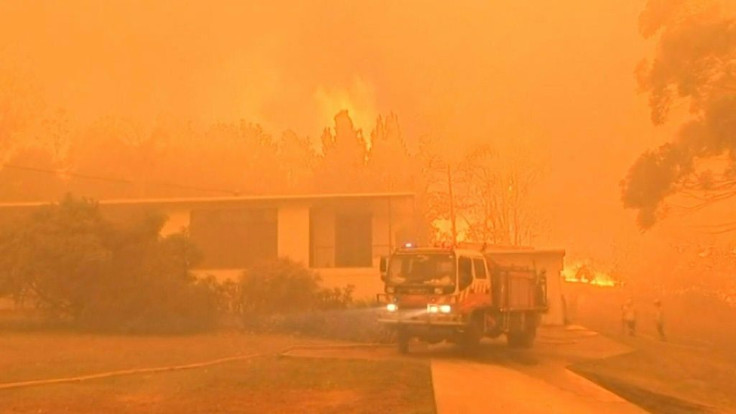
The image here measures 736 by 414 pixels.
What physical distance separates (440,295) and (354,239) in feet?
59.1

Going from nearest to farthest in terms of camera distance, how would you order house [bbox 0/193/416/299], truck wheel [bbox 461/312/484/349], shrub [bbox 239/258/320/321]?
truck wheel [bbox 461/312/484/349] → shrub [bbox 239/258/320/321] → house [bbox 0/193/416/299]

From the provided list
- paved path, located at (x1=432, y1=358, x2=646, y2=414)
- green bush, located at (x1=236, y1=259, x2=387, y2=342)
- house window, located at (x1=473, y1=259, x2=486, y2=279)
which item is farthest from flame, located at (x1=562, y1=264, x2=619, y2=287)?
paved path, located at (x1=432, y1=358, x2=646, y2=414)

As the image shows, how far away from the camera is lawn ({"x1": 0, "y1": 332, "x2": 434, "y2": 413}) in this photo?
482 inches

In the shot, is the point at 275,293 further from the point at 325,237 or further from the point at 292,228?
the point at 325,237

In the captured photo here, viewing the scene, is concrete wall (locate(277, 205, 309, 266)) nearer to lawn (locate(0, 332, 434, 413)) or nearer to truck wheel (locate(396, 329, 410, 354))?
lawn (locate(0, 332, 434, 413))

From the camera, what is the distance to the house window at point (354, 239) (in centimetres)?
3738

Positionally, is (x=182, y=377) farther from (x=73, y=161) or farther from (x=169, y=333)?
(x=73, y=161)

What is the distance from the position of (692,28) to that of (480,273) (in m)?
16.2

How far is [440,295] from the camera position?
65.8 feet

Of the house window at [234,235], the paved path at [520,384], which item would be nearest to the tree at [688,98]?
the paved path at [520,384]

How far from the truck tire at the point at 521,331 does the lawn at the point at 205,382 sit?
5.47 m

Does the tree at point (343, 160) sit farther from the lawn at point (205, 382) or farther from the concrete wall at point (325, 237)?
the lawn at point (205, 382)

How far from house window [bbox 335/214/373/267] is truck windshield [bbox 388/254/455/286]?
16.4 m

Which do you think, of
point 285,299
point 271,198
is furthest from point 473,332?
point 271,198
